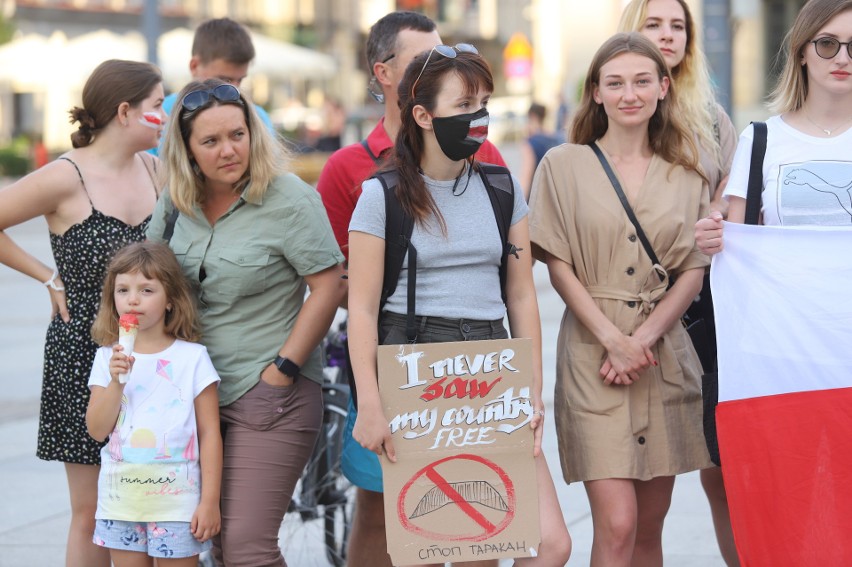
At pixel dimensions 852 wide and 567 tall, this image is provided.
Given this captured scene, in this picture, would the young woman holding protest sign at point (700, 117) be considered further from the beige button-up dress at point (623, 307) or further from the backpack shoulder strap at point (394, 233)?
the backpack shoulder strap at point (394, 233)

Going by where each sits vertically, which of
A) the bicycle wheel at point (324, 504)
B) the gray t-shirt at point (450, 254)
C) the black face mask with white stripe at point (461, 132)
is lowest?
the bicycle wheel at point (324, 504)

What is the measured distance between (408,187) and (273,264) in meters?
0.55

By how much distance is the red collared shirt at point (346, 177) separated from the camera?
4.39 m

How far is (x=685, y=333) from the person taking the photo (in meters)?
4.15

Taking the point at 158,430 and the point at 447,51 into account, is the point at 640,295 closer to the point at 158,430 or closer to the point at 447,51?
the point at 447,51

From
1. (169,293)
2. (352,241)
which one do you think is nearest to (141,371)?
(169,293)

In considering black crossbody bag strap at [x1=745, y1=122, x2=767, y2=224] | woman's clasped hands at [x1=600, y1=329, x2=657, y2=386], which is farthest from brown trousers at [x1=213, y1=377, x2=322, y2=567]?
black crossbody bag strap at [x1=745, y1=122, x2=767, y2=224]

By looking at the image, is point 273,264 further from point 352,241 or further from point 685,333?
point 685,333

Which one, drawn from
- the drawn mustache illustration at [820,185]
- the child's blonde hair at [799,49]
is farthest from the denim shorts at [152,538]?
the child's blonde hair at [799,49]

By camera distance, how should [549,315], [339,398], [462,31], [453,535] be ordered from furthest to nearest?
[462,31], [549,315], [339,398], [453,535]

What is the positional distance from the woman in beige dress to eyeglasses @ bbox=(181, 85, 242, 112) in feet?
3.37

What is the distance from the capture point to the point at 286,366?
3.90 meters

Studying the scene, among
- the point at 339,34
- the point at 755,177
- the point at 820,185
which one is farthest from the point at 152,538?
the point at 339,34

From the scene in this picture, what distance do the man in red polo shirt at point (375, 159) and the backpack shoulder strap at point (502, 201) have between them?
52 cm
